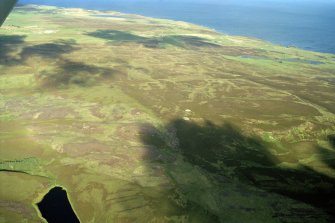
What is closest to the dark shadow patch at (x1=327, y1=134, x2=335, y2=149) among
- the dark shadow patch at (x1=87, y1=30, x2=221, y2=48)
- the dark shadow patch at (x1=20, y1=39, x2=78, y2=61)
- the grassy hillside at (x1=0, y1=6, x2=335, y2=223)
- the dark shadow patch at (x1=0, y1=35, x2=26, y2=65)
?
the grassy hillside at (x1=0, y1=6, x2=335, y2=223)

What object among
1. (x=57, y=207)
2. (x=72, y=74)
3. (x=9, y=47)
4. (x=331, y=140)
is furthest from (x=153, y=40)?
(x=57, y=207)

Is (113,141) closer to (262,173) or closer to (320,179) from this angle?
(262,173)

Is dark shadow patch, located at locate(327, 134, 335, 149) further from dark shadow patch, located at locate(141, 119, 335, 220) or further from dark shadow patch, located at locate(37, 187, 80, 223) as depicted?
dark shadow patch, located at locate(37, 187, 80, 223)

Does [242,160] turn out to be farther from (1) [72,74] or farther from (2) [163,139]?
(1) [72,74]

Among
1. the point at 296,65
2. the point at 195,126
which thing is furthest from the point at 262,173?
the point at 296,65

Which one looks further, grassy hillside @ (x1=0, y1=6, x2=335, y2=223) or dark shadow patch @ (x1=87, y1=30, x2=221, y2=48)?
dark shadow patch @ (x1=87, y1=30, x2=221, y2=48)

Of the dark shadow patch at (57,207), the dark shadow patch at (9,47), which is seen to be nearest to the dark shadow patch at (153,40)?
the dark shadow patch at (9,47)
